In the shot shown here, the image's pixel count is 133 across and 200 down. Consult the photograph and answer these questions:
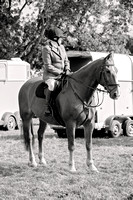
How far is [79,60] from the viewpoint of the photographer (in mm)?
15211

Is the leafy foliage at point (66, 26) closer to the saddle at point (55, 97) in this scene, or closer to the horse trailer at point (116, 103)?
the horse trailer at point (116, 103)

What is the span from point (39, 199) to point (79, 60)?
986 cm

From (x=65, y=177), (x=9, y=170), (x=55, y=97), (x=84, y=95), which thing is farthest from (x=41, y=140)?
(x=65, y=177)

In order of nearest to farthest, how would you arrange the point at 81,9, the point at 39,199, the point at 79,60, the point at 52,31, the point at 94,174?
the point at 39,199, the point at 94,174, the point at 52,31, the point at 79,60, the point at 81,9

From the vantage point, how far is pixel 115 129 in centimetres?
1521

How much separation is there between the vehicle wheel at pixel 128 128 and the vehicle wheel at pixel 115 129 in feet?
0.89

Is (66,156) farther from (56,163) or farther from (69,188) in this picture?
(69,188)

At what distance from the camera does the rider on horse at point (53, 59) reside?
8.25 meters

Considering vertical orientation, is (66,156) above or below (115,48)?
below

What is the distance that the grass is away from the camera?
6008mm

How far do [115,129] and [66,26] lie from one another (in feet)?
45.0

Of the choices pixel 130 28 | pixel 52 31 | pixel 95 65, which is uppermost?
pixel 130 28

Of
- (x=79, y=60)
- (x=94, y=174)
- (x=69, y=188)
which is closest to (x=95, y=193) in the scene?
(x=69, y=188)

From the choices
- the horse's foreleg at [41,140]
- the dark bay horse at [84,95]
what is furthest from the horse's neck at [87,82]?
the horse's foreleg at [41,140]
